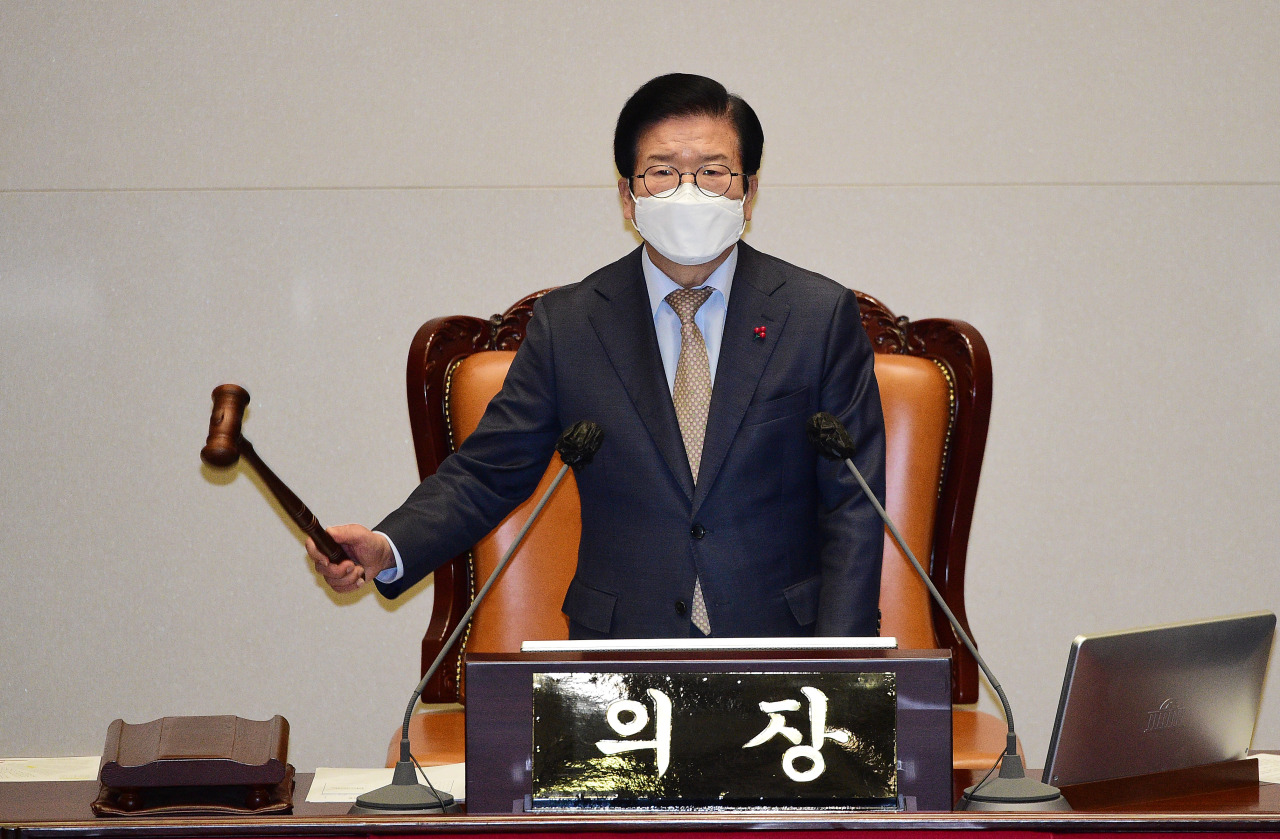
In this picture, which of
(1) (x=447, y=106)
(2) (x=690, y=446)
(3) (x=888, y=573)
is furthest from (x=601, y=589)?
(1) (x=447, y=106)

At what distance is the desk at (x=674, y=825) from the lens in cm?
117

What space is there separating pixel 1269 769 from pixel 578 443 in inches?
36.8

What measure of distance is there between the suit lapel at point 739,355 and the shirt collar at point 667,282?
0.01 m

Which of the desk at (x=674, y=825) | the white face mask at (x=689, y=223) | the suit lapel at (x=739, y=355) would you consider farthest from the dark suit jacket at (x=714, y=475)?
the desk at (x=674, y=825)

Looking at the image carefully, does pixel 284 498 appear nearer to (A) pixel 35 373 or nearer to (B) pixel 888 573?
(B) pixel 888 573

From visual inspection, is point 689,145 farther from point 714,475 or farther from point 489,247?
point 489,247

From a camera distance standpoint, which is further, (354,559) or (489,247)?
(489,247)

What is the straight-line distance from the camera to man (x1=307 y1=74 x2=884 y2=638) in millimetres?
1890

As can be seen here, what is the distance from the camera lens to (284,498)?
1.27m

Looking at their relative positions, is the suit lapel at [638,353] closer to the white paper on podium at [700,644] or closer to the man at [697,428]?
the man at [697,428]

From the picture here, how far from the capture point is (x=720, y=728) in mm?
1226

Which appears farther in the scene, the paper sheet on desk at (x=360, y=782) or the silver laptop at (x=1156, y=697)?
the paper sheet on desk at (x=360, y=782)

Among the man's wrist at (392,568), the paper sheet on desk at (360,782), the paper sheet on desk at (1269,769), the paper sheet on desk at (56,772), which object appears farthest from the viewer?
the man's wrist at (392,568)

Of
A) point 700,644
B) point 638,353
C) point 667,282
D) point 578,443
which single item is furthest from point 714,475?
point 700,644
